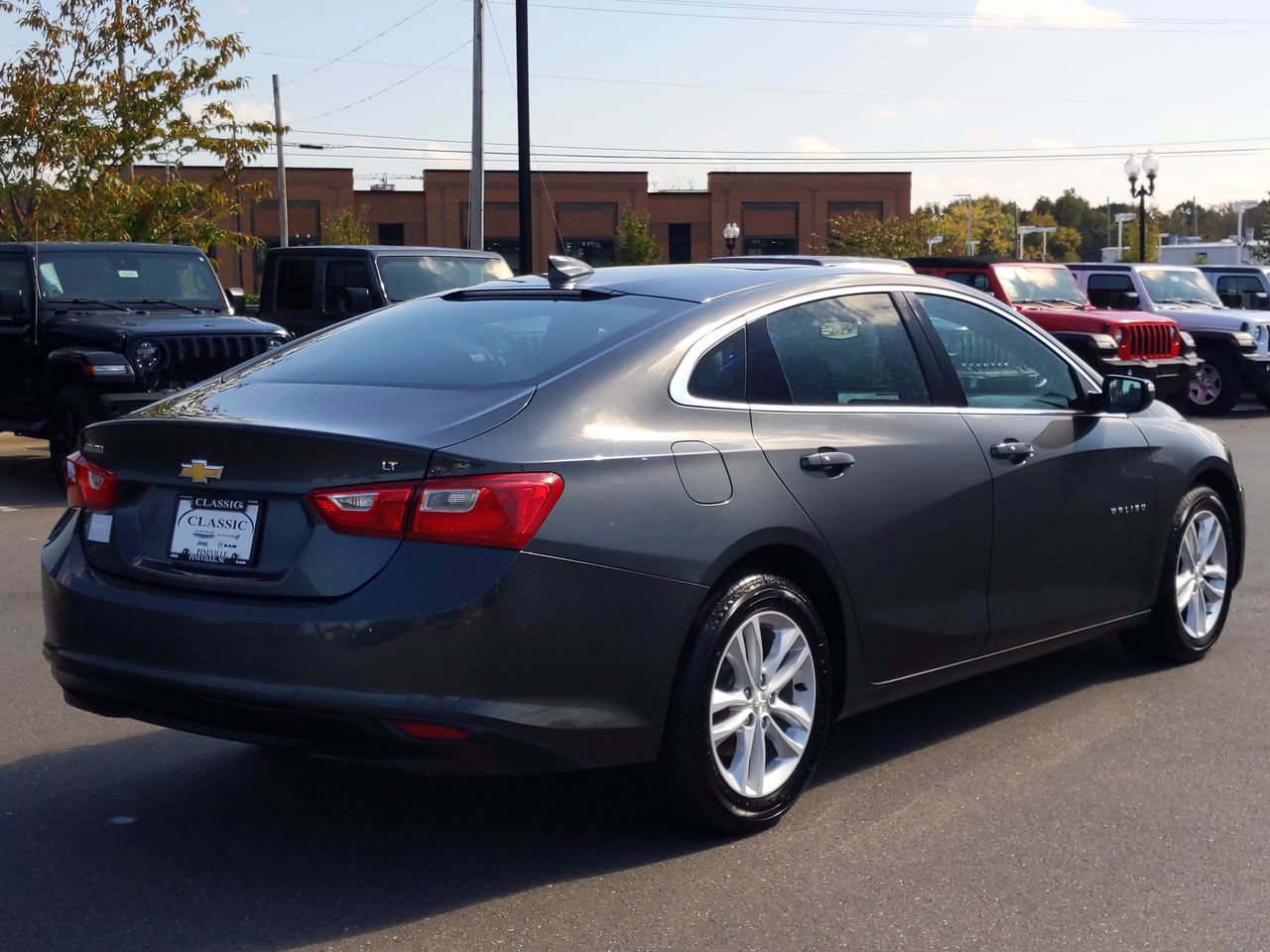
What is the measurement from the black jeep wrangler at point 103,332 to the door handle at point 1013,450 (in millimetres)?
7225

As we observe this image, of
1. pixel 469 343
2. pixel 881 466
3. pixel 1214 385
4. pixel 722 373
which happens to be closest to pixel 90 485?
pixel 469 343

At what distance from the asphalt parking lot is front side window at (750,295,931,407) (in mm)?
1276

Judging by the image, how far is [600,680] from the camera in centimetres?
414

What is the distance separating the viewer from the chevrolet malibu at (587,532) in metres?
3.97

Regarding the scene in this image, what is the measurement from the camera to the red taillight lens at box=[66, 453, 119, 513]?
177 inches

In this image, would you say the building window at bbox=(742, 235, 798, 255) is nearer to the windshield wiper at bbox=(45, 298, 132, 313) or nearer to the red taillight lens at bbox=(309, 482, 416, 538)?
the windshield wiper at bbox=(45, 298, 132, 313)

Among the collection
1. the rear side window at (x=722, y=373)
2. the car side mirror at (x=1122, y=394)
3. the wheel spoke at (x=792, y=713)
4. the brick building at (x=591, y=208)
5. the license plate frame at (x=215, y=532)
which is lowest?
the wheel spoke at (x=792, y=713)

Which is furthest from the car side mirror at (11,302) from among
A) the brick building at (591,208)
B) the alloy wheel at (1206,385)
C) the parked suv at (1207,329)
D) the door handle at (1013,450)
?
the brick building at (591,208)

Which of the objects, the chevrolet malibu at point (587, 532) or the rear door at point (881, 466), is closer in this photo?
the chevrolet malibu at point (587, 532)

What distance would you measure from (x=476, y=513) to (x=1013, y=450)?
238cm

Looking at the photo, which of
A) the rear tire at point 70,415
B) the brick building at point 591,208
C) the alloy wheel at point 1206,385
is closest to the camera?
the rear tire at point 70,415

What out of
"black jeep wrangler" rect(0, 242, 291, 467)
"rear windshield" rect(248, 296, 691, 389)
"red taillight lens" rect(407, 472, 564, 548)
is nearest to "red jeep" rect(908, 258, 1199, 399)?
"black jeep wrangler" rect(0, 242, 291, 467)

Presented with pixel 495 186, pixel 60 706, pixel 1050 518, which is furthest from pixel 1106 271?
pixel 495 186

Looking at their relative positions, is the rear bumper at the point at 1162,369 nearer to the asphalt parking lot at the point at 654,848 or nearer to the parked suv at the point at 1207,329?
the parked suv at the point at 1207,329
